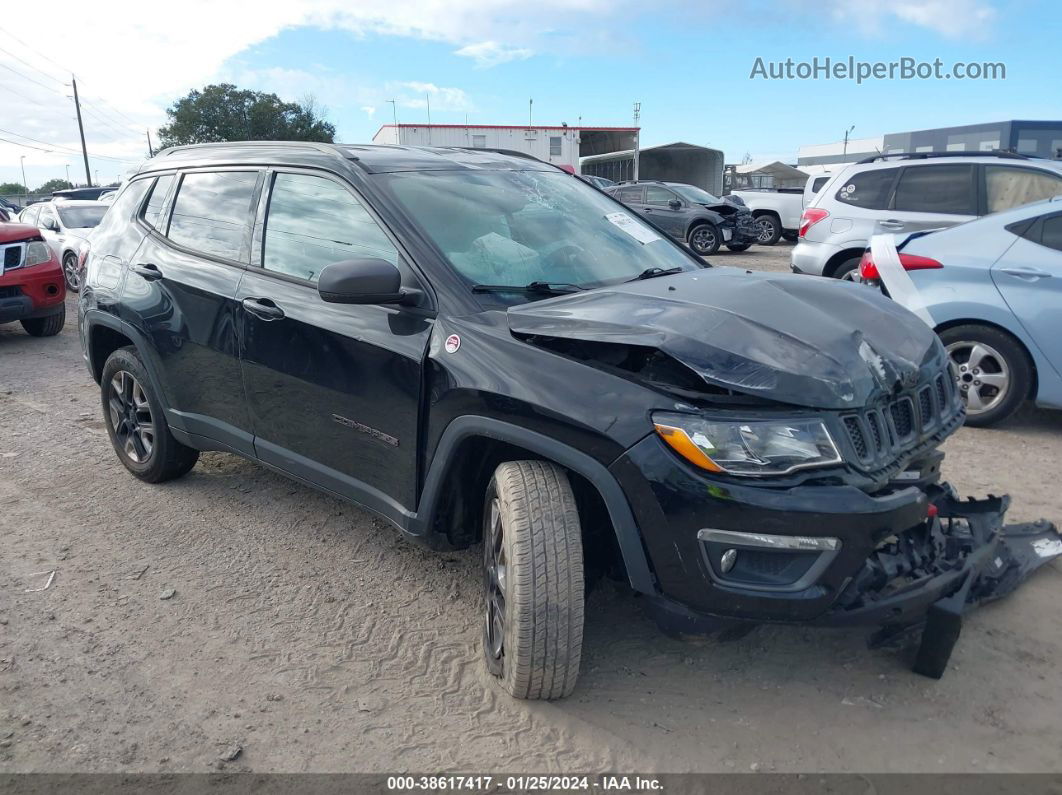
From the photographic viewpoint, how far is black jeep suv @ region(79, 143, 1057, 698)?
2350 millimetres

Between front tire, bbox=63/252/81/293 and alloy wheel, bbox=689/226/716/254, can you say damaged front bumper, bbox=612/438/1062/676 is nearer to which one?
front tire, bbox=63/252/81/293

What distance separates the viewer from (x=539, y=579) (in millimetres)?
2521

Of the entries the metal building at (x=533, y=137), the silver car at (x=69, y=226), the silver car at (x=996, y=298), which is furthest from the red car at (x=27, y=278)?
the metal building at (x=533, y=137)

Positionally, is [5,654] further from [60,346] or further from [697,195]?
[697,195]

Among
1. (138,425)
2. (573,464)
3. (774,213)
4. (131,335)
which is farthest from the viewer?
(774,213)

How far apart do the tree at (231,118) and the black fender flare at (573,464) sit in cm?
5869

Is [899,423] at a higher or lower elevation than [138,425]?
higher

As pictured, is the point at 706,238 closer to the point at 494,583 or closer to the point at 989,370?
the point at 989,370

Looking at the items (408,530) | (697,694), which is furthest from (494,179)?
(697,694)

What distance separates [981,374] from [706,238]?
40.8ft

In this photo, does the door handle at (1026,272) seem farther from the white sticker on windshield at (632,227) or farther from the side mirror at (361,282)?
the side mirror at (361,282)

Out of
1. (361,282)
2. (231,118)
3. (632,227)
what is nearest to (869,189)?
(632,227)

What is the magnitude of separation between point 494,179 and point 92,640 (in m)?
2.48

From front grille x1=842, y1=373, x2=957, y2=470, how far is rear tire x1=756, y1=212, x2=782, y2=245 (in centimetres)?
1670
